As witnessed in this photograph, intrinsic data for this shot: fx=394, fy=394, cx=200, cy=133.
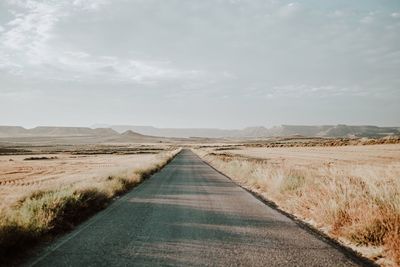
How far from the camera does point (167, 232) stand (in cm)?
909

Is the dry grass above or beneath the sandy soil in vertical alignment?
above

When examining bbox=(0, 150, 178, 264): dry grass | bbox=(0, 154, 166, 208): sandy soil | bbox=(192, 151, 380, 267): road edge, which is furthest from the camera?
bbox=(0, 154, 166, 208): sandy soil

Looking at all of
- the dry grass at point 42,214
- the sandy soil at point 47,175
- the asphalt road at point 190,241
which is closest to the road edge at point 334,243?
the asphalt road at point 190,241

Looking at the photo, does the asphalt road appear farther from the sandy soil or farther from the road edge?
the sandy soil

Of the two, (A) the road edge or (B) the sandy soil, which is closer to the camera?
(A) the road edge

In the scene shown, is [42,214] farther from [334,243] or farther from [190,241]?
[334,243]

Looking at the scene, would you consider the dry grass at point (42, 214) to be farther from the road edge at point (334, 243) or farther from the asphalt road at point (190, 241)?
the road edge at point (334, 243)

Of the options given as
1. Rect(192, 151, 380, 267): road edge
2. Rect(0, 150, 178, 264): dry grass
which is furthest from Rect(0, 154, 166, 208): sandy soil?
Rect(192, 151, 380, 267): road edge

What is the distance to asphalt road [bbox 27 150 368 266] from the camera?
6.71 m

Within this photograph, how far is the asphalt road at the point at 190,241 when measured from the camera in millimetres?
6711

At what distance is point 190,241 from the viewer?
320 inches

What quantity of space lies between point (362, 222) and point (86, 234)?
607 centimetres

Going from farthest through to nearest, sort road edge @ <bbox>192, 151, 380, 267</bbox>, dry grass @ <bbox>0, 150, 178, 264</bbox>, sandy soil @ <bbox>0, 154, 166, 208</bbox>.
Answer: sandy soil @ <bbox>0, 154, 166, 208</bbox> → dry grass @ <bbox>0, 150, 178, 264</bbox> → road edge @ <bbox>192, 151, 380, 267</bbox>

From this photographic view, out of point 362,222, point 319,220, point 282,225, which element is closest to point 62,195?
point 282,225
